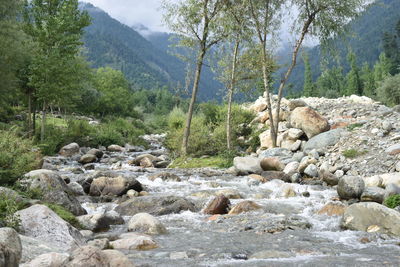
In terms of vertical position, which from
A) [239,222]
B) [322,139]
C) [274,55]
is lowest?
[239,222]

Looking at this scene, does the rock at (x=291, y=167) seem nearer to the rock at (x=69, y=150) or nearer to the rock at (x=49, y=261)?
the rock at (x=49, y=261)

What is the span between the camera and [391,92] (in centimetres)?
4666

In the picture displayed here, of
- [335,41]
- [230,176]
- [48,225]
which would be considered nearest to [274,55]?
[335,41]

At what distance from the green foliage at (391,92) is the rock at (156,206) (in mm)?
43097

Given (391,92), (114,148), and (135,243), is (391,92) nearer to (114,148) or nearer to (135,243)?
(114,148)

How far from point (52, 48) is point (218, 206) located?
801 inches

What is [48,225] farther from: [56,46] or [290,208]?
[56,46]

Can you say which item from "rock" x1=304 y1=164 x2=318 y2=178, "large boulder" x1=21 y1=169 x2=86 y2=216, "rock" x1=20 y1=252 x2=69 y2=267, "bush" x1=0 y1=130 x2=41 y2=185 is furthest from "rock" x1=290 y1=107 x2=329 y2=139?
"rock" x1=20 y1=252 x2=69 y2=267

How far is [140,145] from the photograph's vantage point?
105 ft

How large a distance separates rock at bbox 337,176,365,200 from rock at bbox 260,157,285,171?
16.4 ft

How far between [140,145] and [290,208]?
23.4m

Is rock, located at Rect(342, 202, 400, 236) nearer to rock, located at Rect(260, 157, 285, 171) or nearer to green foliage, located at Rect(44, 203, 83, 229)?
green foliage, located at Rect(44, 203, 83, 229)

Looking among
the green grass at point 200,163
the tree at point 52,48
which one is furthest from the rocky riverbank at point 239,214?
the tree at point 52,48

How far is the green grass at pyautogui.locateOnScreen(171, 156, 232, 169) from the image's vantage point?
18.4m
